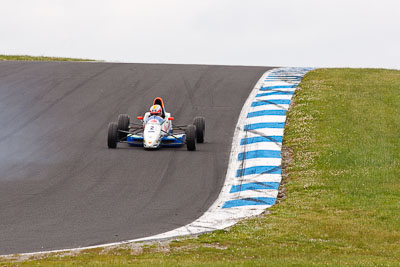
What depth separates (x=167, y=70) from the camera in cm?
3378

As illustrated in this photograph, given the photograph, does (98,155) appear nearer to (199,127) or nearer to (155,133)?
(155,133)

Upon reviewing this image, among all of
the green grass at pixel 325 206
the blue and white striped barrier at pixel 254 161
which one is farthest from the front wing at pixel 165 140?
the green grass at pixel 325 206

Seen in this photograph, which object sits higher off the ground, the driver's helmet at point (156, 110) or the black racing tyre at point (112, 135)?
the driver's helmet at point (156, 110)

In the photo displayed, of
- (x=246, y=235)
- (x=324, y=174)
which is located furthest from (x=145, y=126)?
(x=246, y=235)

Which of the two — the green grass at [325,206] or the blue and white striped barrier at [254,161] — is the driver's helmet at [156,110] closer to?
the blue and white striped barrier at [254,161]

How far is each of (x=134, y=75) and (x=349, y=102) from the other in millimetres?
10827

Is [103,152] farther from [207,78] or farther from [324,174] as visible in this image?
[207,78]

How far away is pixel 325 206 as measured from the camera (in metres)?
→ 15.1

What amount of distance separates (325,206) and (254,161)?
4861mm

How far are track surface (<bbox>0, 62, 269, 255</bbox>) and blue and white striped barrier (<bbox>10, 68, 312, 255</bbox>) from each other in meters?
0.34

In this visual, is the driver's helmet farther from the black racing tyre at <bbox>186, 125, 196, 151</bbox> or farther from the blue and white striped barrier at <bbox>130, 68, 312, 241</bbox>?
the blue and white striped barrier at <bbox>130, 68, 312, 241</bbox>

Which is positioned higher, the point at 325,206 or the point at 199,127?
the point at 199,127

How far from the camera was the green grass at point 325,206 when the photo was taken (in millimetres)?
10820

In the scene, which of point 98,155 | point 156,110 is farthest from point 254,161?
point 98,155
